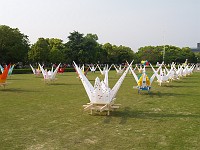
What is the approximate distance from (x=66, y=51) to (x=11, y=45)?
15724mm

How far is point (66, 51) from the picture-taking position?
5684cm

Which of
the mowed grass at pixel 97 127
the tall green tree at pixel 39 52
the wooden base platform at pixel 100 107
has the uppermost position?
the tall green tree at pixel 39 52

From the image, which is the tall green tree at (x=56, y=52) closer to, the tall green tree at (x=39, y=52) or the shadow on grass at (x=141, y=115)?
the tall green tree at (x=39, y=52)

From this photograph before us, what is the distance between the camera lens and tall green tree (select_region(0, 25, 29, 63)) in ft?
136

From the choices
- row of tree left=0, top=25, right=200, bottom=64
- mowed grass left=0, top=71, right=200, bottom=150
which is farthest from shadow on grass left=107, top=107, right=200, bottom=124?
row of tree left=0, top=25, right=200, bottom=64

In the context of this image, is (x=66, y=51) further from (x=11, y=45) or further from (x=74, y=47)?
(x=11, y=45)

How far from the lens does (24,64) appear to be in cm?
5181

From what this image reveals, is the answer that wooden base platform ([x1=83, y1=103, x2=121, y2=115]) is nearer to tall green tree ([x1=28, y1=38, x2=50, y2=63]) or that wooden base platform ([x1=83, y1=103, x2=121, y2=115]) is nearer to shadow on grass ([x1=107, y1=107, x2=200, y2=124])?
shadow on grass ([x1=107, y1=107, x2=200, y2=124])

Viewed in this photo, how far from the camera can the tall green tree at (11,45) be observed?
4147 centimetres

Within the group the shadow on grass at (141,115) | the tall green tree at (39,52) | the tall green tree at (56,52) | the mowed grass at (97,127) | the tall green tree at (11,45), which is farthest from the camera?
the tall green tree at (56,52)

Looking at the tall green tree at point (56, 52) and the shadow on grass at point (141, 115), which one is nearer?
the shadow on grass at point (141, 115)

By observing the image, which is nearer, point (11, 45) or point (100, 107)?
point (100, 107)

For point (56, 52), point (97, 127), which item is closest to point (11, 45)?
point (56, 52)

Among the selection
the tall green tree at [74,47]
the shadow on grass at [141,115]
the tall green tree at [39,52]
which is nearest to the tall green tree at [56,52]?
the tall green tree at [74,47]
